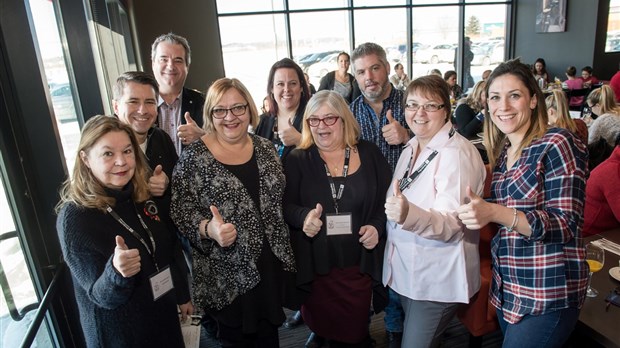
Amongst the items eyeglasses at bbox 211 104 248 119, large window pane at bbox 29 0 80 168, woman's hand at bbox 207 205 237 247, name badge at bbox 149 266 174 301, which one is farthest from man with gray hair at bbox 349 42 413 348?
large window pane at bbox 29 0 80 168

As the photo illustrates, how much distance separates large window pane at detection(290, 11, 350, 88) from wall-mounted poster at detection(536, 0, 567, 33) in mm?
5436

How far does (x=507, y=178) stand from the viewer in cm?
150

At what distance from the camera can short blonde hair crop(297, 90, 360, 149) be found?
1.88 m

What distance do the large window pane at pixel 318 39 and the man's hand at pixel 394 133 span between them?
6.96 metres

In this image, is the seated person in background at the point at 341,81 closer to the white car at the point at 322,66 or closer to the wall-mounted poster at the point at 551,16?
the white car at the point at 322,66

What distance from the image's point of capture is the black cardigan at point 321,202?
188 centimetres

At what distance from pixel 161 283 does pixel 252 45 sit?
7935mm

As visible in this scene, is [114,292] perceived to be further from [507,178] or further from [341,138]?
[507,178]

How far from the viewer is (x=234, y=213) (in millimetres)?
1739

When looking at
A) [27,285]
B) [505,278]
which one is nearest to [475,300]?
[505,278]

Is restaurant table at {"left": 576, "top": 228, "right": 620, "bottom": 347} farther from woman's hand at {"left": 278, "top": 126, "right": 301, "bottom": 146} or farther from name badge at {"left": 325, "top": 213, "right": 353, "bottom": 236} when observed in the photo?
woman's hand at {"left": 278, "top": 126, "right": 301, "bottom": 146}

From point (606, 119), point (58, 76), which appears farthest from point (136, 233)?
point (606, 119)

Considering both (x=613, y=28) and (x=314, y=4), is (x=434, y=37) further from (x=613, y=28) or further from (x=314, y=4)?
(x=613, y=28)

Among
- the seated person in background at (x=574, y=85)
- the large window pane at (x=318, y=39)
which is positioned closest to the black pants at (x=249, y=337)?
the large window pane at (x=318, y=39)
